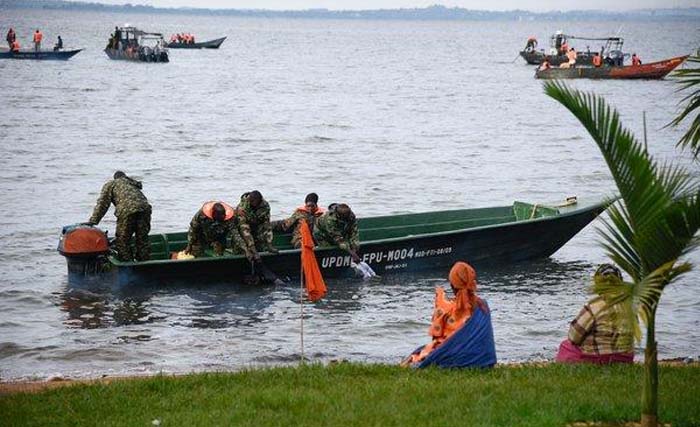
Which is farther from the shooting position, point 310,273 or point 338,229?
point 338,229

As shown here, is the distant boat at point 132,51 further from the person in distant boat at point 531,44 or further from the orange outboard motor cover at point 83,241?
the orange outboard motor cover at point 83,241

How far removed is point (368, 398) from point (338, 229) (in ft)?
28.0

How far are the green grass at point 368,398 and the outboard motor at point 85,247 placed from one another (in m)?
6.98

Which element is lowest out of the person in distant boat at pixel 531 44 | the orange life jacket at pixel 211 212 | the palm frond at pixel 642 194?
the orange life jacket at pixel 211 212

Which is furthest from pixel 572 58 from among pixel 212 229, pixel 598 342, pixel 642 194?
pixel 642 194

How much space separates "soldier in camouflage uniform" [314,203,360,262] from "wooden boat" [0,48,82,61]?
61.6m

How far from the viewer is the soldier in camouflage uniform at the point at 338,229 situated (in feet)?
58.5

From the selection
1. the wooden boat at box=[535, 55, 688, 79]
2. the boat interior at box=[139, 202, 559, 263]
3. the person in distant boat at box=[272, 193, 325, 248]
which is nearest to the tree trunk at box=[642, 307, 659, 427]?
the person in distant boat at box=[272, 193, 325, 248]

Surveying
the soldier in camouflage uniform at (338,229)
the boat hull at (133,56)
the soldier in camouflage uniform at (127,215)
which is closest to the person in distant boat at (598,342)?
the soldier in camouflage uniform at (338,229)

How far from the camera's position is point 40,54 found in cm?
7881

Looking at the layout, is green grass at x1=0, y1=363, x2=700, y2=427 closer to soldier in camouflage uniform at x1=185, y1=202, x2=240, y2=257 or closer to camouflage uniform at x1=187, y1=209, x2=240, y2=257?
soldier in camouflage uniform at x1=185, y1=202, x2=240, y2=257

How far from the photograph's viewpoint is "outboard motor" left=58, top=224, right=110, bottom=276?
17406 mm

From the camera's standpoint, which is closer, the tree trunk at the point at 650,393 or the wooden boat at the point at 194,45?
the tree trunk at the point at 650,393

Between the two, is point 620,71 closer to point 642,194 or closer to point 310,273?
point 310,273
